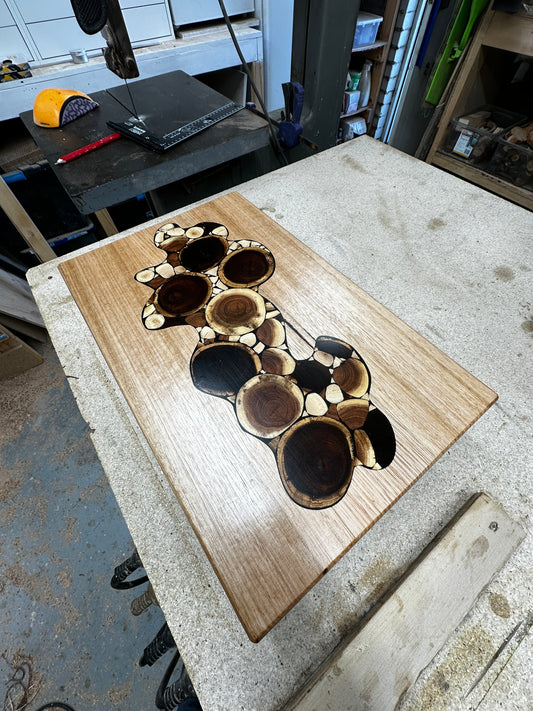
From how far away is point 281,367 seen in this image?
63cm

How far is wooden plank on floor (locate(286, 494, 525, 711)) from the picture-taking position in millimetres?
456

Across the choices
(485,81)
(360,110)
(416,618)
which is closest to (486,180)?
(485,81)

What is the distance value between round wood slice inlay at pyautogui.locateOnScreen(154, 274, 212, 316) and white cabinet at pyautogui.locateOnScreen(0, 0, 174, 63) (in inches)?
57.7

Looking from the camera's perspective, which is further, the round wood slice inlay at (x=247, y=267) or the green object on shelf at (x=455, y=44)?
the green object on shelf at (x=455, y=44)

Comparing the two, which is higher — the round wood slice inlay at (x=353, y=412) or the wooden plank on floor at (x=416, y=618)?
the round wood slice inlay at (x=353, y=412)

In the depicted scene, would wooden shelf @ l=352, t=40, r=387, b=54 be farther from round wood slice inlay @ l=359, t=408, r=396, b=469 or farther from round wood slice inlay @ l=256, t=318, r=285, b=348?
round wood slice inlay @ l=359, t=408, r=396, b=469

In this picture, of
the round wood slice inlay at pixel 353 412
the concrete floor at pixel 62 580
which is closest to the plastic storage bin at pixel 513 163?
the round wood slice inlay at pixel 353 412

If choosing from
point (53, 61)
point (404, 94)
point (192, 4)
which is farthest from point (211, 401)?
point (404, 94)

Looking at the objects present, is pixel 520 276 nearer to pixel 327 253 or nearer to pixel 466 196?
pixel 466 196

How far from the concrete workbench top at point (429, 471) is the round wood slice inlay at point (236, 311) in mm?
284

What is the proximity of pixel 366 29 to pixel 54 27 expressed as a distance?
4.86 feet

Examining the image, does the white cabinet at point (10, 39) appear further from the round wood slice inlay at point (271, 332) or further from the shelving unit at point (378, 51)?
the round wood slice inlay at point (271, 332)

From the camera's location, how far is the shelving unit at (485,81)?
4.62ft

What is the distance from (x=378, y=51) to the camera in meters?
1.88
